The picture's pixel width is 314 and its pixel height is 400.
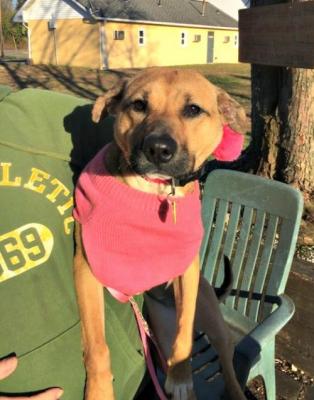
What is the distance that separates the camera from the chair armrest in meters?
2.35

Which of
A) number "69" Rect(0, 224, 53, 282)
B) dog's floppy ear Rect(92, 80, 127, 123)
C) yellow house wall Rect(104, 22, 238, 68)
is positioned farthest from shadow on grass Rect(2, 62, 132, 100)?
number "69" Rect(0, 224, 53, 282)

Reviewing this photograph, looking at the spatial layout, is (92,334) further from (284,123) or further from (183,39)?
(183,39)

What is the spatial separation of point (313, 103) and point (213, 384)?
2.21m

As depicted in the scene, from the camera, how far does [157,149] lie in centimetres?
191

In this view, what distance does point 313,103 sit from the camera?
370 cm

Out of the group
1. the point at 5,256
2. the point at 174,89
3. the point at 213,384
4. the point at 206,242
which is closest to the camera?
the point at 5,256

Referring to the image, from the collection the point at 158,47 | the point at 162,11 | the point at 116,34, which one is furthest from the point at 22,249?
the point at 162,11

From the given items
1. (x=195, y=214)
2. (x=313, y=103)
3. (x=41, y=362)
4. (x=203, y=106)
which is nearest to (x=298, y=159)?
(x=313, y=103)

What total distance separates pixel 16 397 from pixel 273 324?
130cm

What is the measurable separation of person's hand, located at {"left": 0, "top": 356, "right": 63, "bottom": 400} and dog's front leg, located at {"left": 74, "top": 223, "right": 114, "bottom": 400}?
0.48 feet

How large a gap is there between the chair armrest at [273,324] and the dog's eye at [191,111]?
3.46 feet

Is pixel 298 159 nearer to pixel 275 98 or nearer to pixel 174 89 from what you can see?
pixel 275 98

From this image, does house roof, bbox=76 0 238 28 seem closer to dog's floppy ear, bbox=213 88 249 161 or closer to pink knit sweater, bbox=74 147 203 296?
dog's floppy ear, bbox=213 88 249 161

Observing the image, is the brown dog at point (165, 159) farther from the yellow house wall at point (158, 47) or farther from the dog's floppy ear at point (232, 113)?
the yellow house wall at point (158, 47)
